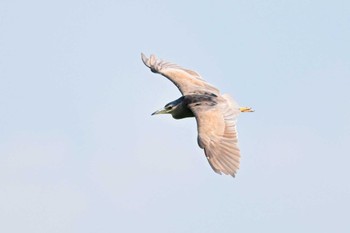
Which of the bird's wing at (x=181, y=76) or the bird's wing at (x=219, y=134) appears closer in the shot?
the bird's wing at (x=219, y=134)

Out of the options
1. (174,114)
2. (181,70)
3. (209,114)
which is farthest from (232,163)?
(181,70)

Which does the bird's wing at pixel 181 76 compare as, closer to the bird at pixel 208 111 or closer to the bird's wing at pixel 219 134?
the bird at pixel 208 111

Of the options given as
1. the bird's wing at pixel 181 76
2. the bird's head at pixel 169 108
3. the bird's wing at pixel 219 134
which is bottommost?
the bird's wing at pixel 219 134

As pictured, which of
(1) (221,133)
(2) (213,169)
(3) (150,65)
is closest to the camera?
(2) (213,169)

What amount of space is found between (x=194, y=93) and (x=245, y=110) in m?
2.14

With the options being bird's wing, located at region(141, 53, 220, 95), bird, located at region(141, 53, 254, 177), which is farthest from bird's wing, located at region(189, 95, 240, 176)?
bird's wing, located at region(141, 53, 220, 95)

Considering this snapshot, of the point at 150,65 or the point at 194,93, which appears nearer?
the point at 194,93

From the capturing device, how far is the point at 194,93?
29.2 meters

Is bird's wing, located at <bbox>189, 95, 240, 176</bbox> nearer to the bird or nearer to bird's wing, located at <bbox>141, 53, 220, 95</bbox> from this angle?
the bird

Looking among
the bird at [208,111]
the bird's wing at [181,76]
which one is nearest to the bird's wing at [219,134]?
the bird at [208,111]

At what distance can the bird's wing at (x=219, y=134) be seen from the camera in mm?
24078

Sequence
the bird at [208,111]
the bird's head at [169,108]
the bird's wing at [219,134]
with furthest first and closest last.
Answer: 1. the bird's head at [169,108]
2. the bird at [208,111]
3. the bird's wing at [219,134]

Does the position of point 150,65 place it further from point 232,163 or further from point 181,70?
point 232,163

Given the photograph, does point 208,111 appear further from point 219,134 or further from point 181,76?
point 181,76
